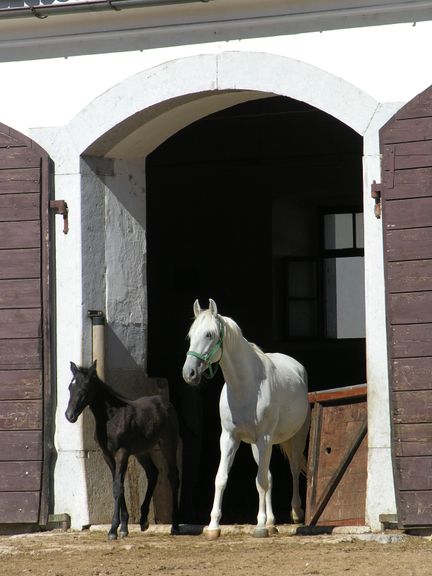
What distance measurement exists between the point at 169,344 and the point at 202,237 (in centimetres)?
121

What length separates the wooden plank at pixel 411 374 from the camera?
9.55m

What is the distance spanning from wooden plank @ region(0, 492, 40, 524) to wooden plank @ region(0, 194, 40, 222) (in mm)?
2012

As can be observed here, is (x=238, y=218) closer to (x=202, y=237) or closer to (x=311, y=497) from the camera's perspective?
(x=202, y=237)

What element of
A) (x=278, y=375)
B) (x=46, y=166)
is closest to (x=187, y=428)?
(x=278, y=375)

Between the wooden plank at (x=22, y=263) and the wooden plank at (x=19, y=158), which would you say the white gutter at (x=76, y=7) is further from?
the wooden plank at (x=22, y=263)

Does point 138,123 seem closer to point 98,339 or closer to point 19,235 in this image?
point 19,235

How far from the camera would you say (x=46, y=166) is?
10.7 metres

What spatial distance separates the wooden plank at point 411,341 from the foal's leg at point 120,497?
2.05 meters

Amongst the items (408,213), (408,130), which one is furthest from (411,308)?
(408,130)

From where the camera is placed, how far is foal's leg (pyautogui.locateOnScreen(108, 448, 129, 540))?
1005 cm

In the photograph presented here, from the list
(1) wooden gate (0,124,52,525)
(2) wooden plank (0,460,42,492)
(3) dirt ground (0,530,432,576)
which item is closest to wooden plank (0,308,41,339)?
(1) wooden gate (0,124,52,525)

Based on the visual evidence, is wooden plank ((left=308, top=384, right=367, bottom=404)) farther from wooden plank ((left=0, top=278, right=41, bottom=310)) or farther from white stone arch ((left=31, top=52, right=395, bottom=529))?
wooden plank ((left=0, top=278, right=41, bottom=310))

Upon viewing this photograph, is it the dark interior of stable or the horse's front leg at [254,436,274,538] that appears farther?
the dark interior of stable

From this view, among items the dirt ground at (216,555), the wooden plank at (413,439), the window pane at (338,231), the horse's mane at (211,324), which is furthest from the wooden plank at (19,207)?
the window pane at (338,231)
